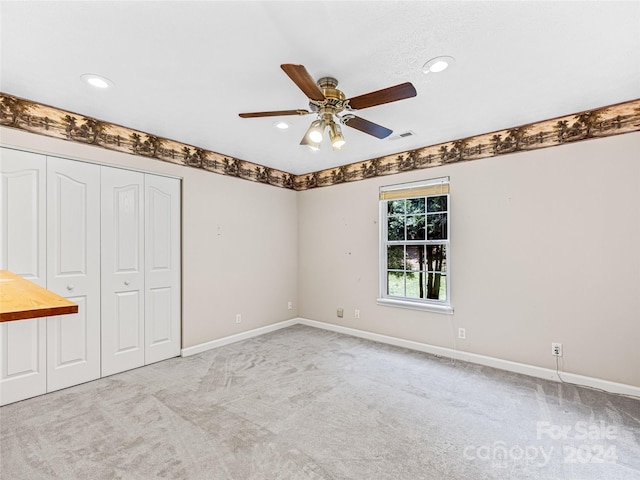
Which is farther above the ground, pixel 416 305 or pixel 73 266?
pixel 73 266

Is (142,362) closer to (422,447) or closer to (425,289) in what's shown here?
(422,447)

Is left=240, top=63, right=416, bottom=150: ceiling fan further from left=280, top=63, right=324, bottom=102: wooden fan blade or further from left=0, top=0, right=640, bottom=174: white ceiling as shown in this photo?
left=0, top=0, right=640, bottom=174: white ceiling

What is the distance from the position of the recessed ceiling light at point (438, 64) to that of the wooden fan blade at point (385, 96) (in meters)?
0.41

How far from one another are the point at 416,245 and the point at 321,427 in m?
2.53

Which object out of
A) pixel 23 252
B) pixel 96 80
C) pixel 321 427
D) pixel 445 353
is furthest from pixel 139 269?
pixel 445 353

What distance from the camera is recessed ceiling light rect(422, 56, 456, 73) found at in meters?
1.96

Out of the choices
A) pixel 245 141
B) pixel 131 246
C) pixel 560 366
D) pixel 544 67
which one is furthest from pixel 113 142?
pixel 560 366

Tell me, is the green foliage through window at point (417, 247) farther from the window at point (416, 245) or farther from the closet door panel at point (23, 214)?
the closet door panel at point (23, 214)

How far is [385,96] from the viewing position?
183 cm

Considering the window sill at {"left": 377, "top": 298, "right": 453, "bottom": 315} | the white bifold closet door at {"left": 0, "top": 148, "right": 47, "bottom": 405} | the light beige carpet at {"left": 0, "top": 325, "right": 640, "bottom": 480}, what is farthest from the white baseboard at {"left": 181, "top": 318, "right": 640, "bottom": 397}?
the white bifold closet door at {"left": 0, "top": 148, "right": 47, "bottom": 405}

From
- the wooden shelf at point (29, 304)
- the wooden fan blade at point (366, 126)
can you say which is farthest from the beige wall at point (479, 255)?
the wooden shelf at point (29, 304)

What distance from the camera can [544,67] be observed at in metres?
2.05

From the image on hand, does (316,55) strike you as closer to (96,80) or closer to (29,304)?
(96,80)

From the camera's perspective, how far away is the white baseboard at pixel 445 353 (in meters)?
2.69
